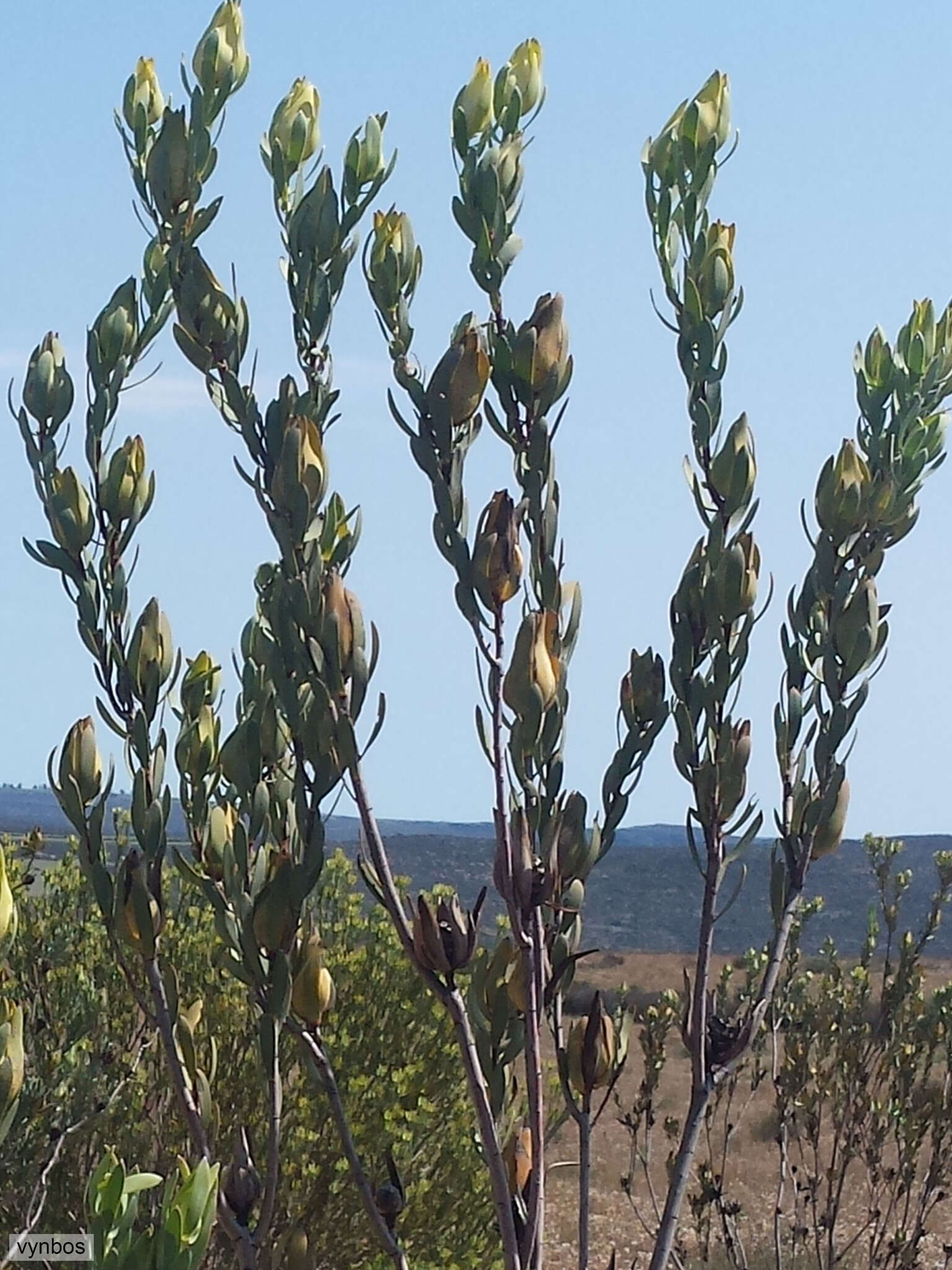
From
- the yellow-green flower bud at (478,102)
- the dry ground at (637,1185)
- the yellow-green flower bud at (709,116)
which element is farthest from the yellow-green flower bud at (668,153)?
the dry ground at (637,1185)

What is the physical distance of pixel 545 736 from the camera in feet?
6.91

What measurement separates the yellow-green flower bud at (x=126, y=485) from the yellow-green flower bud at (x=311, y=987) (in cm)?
79

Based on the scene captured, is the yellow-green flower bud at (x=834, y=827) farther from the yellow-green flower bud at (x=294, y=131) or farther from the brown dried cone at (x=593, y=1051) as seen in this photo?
the yellow-green flower bud at (x=294, y=131)

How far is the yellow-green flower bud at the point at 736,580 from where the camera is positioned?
226 cm

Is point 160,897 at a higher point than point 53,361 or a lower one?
lower

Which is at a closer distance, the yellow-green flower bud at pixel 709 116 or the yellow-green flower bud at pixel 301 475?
the yellow-green flower bud at pixel 301 475

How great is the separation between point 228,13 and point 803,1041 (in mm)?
4440

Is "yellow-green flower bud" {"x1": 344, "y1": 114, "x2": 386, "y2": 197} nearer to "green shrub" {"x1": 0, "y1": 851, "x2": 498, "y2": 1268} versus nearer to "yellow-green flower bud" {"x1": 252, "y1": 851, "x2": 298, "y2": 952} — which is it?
"yellow-green flower bud" {"x1": 252, "y1": 851, "x2": 298, "y2": 952}

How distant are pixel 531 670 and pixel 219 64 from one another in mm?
1242

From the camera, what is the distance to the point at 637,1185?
1268cm

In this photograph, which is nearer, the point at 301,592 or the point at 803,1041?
the point at 301,592

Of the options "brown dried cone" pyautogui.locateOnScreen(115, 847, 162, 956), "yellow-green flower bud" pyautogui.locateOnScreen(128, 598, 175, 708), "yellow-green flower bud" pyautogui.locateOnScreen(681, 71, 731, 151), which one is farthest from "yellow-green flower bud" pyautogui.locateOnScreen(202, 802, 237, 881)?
"yellow-green flower bud" pyautogui.locateOnScreen(681, 71, 731, 151)

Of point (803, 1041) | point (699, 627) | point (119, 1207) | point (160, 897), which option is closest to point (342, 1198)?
point (803, 1041)

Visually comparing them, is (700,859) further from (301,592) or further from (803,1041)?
(803,1041)
